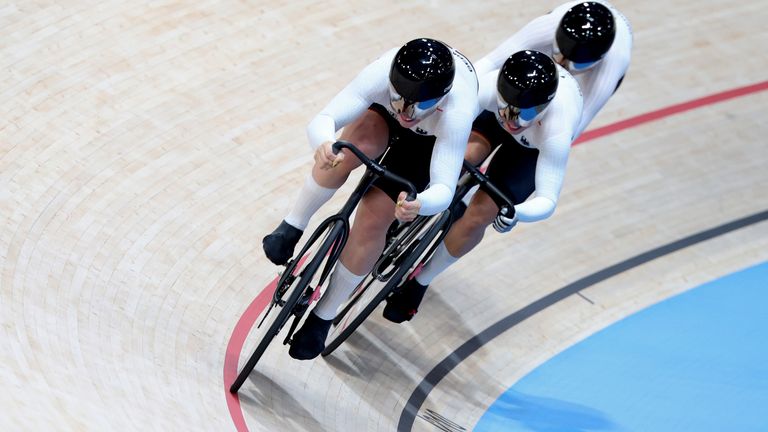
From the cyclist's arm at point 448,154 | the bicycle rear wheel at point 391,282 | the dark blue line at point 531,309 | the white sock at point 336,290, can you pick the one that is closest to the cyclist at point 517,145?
the bicycle rear wheel at point 391,282

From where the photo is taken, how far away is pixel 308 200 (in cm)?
405

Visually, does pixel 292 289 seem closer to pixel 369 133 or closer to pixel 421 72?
pixel 369 133

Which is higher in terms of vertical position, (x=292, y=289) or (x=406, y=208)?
(x=406, y=208)

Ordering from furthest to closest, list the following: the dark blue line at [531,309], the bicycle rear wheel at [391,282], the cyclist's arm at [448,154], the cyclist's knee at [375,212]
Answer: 1. the dark blue line at [531,309]
2. the bicycle rear wheel at [391,282]
3. the cyclist's knee at [375,212]
4. the cyclist's arm at [448,154]

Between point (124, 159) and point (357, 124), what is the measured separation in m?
1.61

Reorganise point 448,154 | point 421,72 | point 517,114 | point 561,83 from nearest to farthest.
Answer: point 421,72 < point 448,154 < point 517,114 < point 561,83

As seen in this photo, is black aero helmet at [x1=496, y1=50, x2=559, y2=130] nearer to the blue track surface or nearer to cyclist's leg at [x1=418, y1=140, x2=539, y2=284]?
cyclist's leg at [x1=418, y1=140, x2=539, y2=284]

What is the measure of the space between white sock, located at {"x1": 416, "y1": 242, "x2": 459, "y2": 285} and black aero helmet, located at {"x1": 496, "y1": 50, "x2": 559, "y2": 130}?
0.81 meters

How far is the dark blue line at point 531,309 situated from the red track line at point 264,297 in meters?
0.75

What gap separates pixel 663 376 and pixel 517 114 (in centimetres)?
192

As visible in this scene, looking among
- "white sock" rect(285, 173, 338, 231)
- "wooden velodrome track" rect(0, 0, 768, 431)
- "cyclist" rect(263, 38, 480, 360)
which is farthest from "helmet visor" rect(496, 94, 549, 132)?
"wooden velodrome track" rect(0, 0, 768, 431)

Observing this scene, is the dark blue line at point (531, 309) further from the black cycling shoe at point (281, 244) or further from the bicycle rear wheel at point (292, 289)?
the black cycling shoe at point (281, 244)

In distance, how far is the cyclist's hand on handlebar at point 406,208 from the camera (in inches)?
143

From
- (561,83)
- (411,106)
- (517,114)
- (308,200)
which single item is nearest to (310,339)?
(308,200)
